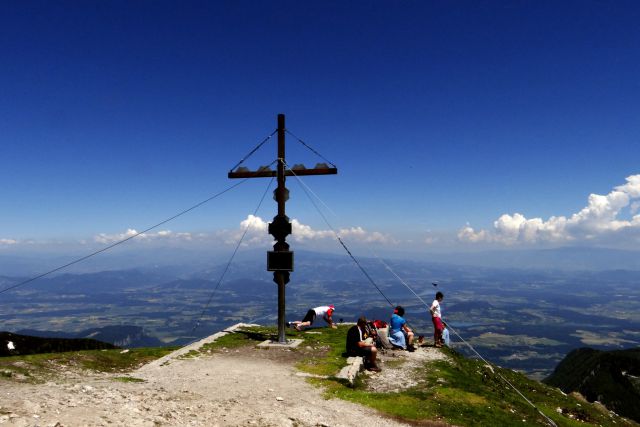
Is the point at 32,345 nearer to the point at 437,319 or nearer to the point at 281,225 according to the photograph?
the point at 281,225

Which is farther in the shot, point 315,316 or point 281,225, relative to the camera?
point 315,316

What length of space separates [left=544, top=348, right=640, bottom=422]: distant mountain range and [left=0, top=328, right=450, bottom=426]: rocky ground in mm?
16299

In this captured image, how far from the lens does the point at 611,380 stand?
23.5 metres

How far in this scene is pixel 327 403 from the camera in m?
10.6

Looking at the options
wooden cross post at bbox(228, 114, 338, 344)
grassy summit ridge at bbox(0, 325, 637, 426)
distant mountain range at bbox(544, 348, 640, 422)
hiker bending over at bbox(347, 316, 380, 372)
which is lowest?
distant mountain range at bbox(544, 348, 640, 422)

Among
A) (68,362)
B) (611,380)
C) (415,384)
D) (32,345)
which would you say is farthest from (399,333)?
(32,345)

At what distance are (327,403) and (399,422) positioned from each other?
2024mm

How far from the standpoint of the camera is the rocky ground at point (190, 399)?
7.47 metres

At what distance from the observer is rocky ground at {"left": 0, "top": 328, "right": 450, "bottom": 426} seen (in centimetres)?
747

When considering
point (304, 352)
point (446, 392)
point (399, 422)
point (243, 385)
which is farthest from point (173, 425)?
point (304, 352)

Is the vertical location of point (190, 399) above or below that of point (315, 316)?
above

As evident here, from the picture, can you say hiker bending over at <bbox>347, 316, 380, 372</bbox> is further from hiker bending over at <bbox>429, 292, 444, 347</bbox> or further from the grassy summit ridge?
hiker bending over at <bbox>429, 292, 444, 347</bbox>

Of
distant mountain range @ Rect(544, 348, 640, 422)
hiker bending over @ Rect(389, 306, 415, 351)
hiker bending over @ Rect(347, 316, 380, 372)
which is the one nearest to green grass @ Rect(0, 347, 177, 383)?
hiker bending over @ Rect(347, 316, 380, 372)

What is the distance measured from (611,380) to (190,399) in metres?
25.9
